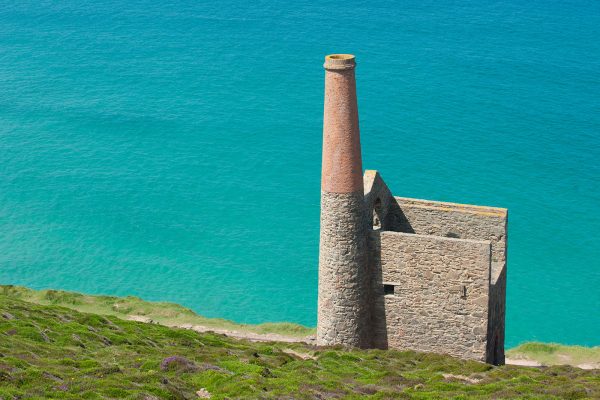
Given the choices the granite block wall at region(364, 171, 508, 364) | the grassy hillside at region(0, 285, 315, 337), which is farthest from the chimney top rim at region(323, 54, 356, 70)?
the grassy hillside at region(0, 285, 315, 337)

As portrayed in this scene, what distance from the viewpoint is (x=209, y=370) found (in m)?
28.9

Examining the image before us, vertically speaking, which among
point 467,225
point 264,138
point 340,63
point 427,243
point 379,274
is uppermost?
point 264,138

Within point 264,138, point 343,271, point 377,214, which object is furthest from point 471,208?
point 264,138

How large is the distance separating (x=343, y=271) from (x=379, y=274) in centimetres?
155

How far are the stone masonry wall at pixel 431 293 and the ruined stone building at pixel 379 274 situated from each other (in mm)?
34

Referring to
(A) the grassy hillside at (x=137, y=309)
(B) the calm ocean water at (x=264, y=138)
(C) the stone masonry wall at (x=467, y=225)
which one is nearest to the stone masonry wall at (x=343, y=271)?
(C) the stone masonry wall at (x=467, y=225)

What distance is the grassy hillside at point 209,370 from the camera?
26234mm

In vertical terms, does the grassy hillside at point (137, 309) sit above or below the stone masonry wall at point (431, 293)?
below

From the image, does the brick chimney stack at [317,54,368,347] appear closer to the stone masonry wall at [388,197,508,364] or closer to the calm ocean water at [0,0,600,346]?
the stone masonry wall at [388,197,508,364]

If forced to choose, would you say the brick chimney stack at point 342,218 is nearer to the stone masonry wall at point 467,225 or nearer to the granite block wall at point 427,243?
the granite block wall at point 427,243

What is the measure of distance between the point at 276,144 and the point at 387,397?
6063 centimetres

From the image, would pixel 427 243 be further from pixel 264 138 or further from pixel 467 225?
pixel 264 138

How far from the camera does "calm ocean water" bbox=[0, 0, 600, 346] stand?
64938 millimetres

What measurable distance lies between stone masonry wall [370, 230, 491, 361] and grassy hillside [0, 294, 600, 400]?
0.89 metres
